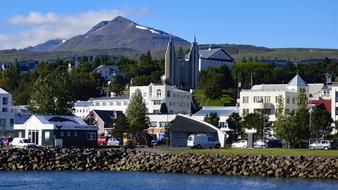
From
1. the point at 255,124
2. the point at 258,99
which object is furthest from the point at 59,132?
the point at 258,99

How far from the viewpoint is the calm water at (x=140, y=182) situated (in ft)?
152

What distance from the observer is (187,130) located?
3228 inches

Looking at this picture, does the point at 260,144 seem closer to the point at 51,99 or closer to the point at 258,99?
the point at 51,99

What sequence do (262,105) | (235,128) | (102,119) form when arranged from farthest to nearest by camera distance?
1. (262,105)
2. (102,119)
3. (235,128)

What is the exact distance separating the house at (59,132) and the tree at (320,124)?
24.4 meters

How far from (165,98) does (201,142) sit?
239 feet

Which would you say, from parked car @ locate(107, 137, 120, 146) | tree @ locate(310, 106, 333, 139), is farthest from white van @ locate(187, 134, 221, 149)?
tree @ locate(310, 106, 333, 139)

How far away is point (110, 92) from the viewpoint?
599ft

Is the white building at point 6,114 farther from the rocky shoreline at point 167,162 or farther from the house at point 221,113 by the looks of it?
the rocky shoreline at point 167,162

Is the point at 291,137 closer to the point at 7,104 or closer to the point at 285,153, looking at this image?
the point at 285,153

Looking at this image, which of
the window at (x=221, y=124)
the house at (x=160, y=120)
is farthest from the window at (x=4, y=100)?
the window at (x=221, y=124)

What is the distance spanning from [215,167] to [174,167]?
3394 millimetres

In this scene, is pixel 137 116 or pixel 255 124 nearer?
pixel 137 116

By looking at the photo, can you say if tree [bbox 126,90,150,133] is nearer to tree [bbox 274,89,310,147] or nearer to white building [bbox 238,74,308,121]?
tree [bbox 274,89,310,147]
